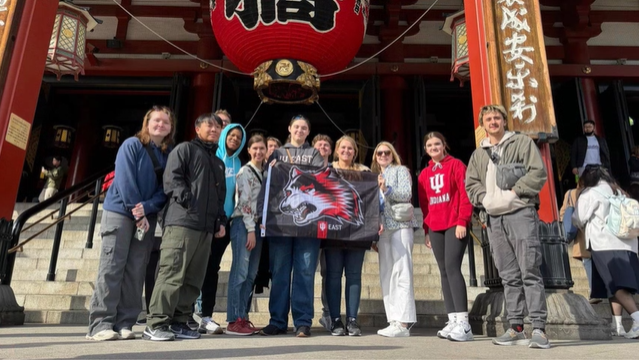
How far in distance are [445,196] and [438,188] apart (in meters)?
0.09

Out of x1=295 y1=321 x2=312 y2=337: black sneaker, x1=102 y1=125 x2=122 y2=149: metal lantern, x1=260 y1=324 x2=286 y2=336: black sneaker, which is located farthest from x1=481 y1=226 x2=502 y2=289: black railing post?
x1=102 y1=125 x2=122 y2=149: metal lantern

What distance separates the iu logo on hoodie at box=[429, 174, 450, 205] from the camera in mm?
3690

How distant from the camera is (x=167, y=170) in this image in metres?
3.22

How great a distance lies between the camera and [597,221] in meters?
4.21

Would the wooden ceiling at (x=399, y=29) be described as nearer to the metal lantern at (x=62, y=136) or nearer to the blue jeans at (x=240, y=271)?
the metal lantern at (x=62, y=136)

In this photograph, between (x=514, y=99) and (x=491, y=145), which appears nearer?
(x=491, y=145)

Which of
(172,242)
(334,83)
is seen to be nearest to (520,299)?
(172,242)

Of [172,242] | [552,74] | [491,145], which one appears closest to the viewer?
[172,242]

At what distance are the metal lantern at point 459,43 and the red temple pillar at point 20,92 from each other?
5.14m

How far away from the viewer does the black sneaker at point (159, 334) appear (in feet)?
9.73

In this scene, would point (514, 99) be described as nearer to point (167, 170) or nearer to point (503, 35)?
point (503, 35)

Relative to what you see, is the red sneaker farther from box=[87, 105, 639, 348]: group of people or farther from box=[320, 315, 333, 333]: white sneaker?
box=[320, 315, 333, 333]: white sneaker

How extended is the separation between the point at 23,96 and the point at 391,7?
22.7 feet

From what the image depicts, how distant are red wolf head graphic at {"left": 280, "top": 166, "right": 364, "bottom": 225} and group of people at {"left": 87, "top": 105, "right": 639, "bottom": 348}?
5.0 inches
